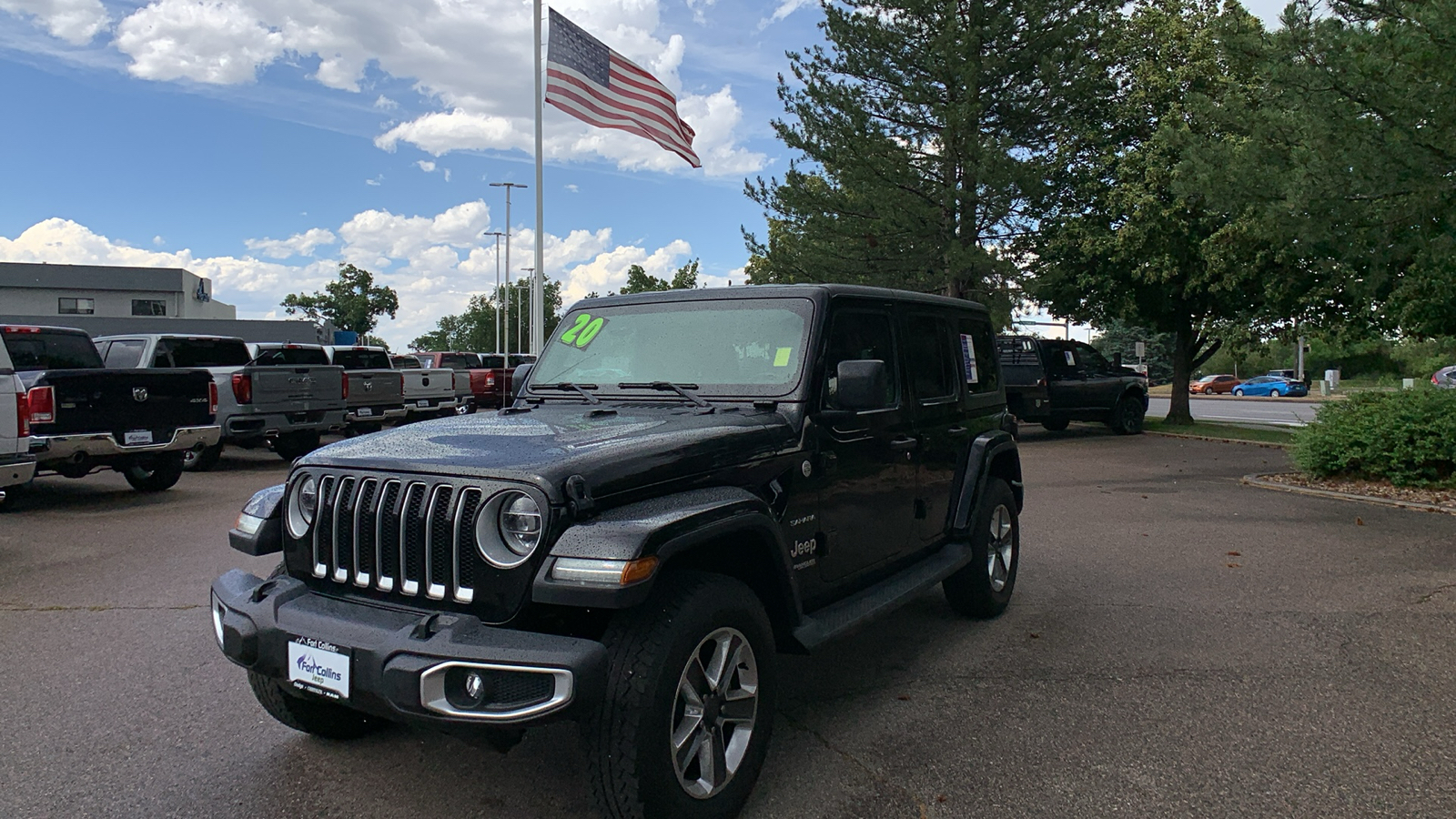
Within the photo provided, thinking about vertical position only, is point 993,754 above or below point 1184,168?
below

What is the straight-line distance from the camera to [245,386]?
12.5 m

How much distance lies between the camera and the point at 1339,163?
9.34 m

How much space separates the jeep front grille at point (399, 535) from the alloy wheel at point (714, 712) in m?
0.75

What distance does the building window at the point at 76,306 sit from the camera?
192 feet

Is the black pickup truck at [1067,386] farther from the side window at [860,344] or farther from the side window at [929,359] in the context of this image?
the side window at [860,344]

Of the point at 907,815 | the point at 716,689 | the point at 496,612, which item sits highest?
the point at 496,612

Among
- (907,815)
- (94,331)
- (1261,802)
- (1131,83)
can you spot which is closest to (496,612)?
(907,815)

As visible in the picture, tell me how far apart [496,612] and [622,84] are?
57.1 ft

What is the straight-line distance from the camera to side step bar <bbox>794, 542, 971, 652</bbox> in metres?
3.55

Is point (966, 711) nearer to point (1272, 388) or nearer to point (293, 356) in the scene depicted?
point (293, 356)

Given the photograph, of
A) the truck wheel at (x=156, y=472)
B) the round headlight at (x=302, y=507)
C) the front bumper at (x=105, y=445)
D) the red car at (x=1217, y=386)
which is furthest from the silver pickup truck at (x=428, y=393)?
the red car at (x=1217, y=386)

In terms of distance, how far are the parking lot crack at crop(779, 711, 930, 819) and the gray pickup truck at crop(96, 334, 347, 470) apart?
34.0 feet

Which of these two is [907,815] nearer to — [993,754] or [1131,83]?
[993,754]

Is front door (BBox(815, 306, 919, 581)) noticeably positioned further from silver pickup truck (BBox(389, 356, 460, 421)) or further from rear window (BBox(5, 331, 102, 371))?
silver pickup truck (BBox(389, 356, 460, 421))
